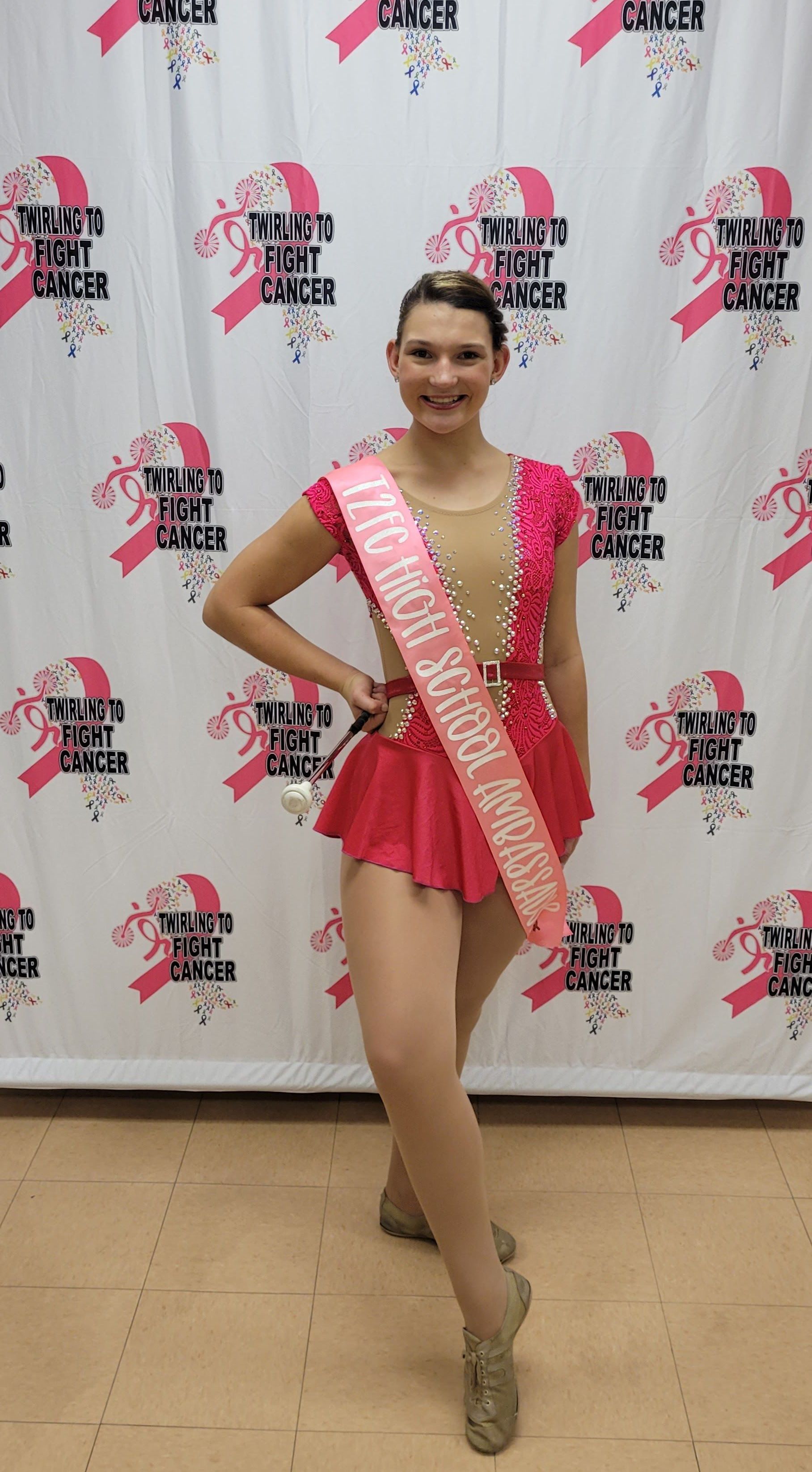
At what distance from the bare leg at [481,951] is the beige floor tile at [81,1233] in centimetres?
66

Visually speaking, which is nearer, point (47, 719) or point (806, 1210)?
point (806, 1210)

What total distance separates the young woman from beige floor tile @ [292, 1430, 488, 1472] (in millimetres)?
33

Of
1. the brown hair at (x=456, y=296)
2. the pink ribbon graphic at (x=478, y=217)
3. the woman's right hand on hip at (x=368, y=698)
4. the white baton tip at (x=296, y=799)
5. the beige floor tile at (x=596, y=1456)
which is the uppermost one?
the pink ribbon graphic at (x=478, y=217)

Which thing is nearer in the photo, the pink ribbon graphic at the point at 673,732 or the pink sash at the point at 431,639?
the pink sash at the point at 431,639

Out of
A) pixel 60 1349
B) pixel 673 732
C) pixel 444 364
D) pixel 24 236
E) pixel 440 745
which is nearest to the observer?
pixel 444 364

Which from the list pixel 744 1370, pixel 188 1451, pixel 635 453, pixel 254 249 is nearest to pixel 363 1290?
pixel 188 1451

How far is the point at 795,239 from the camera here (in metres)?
2.21

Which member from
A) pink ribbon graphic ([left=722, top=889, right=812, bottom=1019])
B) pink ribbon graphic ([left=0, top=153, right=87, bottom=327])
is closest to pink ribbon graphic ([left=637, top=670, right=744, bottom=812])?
pink ribbon graphic ([left=722, top=889, right=812, bottom=1019])

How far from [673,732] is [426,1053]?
1049 millimetres

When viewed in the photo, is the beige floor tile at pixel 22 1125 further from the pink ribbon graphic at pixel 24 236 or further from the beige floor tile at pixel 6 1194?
the pink ribbon graphic at pixel 24 236

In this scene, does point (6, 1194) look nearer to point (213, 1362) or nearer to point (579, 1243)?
point (213, 1362)

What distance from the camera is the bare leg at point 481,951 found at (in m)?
1.91

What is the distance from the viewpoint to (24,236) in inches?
88.5

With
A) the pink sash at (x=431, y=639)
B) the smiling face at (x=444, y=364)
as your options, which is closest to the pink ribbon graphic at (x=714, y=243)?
the smiling face at (x=444, y=364)
